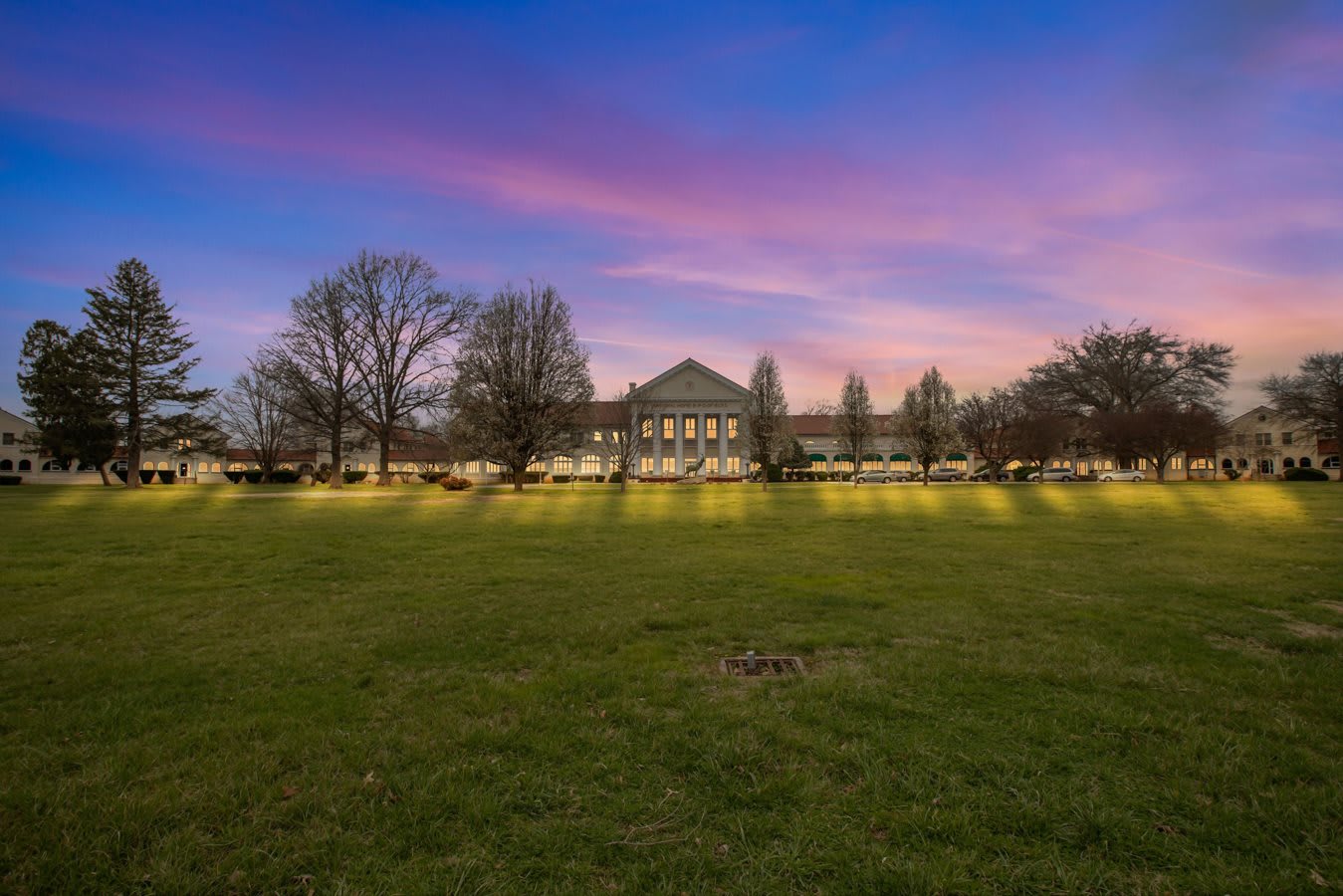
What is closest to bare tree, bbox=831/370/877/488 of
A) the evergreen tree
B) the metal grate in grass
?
the metal grate in grass

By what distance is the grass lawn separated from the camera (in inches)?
113

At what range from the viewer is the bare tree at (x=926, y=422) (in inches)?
2007

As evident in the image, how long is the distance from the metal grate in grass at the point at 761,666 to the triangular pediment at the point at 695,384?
68.9 meters

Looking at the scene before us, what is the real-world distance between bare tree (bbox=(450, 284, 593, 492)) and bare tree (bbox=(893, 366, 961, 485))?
29.8 m

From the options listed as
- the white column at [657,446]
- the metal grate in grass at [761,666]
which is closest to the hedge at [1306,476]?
the white column at [657,446]

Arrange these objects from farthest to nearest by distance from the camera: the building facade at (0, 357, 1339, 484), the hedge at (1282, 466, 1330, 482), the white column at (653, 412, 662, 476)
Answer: the white column at (653, 412, 662, 476)
the building facade at (0, 357, 1339, 484)
the hedge at (1282, 466, 1330, 482)

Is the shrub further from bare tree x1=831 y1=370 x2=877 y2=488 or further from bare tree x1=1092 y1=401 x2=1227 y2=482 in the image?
bare tree x1=1092 y1=401 x2=1227 y2=482

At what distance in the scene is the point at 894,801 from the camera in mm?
3301

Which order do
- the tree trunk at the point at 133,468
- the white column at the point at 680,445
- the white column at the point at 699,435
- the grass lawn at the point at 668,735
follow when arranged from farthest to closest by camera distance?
the white column at the point at 699,435 < the white column at the point at 680,445 < the tree trunk at the point at 133,468 < the grass lawn at the point at 668,735

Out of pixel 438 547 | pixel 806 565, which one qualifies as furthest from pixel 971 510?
pixel 438 547

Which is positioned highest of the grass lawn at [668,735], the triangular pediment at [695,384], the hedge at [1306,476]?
the triangular pediment at [695,384]

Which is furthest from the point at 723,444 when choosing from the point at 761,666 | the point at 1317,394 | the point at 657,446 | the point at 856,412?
the point at 761,666

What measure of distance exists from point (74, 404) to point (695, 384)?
55.9 meters

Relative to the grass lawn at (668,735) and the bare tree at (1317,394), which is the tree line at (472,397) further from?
the grass lawn at (668,735)
